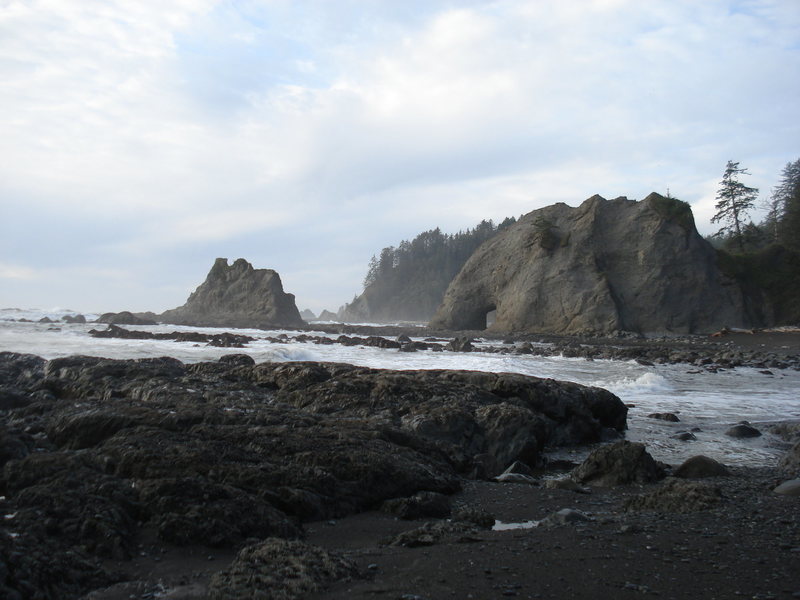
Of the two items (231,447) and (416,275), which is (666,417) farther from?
(416,275)

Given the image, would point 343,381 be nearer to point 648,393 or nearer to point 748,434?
point 748,434

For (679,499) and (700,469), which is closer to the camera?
(679,499)

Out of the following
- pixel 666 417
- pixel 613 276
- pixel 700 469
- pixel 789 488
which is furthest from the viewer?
pixel 613 276

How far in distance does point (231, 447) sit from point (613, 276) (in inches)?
1588

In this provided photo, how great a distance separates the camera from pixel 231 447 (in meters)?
5.37

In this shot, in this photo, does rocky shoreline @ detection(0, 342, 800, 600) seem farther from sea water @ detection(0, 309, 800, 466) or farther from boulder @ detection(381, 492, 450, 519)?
sea water @ detection(0, 309, 800, 466)

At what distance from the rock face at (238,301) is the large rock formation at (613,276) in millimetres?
21861

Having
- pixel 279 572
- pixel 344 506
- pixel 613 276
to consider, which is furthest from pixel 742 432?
pixel 613 276

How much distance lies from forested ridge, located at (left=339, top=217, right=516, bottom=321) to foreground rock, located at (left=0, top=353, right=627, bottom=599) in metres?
Result: 84.2

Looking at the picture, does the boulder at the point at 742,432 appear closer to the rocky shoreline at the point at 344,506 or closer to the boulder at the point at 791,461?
the boulder at the point at 791,461

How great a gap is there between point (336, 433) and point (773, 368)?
19867 millimetres

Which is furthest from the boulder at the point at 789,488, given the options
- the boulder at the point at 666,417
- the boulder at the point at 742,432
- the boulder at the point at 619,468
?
the boulder at the point at 666,417

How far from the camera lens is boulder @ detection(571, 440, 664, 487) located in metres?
6.50

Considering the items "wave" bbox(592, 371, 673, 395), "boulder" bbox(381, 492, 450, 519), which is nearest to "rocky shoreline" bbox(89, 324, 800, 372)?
"wave" bbox(592, 371, 673, 395)
